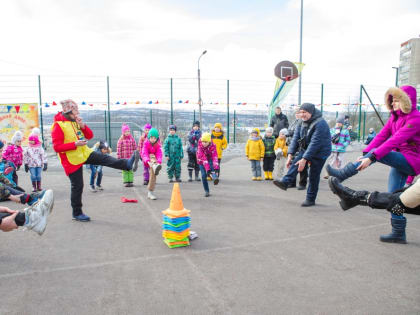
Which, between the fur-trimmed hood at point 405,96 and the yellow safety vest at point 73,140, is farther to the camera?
the yellow safety vest at point 73,140

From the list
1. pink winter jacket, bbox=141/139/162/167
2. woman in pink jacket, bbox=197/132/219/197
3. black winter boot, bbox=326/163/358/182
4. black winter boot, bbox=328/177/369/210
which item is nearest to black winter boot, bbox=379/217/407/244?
black winter boot, bbox=326/163/358/182

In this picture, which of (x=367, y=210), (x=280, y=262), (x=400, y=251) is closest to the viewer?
(x=280, y=262)

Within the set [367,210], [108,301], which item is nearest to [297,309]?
[108,301]

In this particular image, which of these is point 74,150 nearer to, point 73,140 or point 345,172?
point 73,140

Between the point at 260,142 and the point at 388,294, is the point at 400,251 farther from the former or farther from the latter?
the point at 260,142

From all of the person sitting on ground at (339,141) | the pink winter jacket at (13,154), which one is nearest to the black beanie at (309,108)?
→ the person sitting on ground at (339,141)

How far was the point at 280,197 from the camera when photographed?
686 cm

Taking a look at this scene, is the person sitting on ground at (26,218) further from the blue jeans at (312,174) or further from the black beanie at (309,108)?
the black beanie at (309,108)

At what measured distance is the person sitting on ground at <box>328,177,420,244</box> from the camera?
2658 mm

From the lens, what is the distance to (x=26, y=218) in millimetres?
3072

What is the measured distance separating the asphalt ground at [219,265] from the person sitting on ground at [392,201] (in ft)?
0.67

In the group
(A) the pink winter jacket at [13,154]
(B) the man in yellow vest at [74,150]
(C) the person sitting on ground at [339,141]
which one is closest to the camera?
(B) the man in yellow vest at [74,150]

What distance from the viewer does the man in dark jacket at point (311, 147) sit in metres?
5.56

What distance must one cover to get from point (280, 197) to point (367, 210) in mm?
1727
